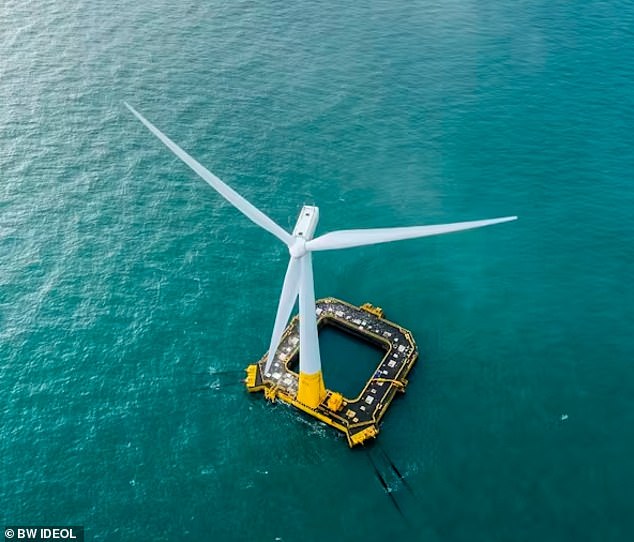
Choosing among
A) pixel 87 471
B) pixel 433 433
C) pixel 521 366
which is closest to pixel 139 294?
pixel 87 471

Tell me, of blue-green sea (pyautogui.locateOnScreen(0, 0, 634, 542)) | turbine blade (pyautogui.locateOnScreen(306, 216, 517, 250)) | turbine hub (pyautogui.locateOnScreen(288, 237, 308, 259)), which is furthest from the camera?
blue-green sea (pyautogui.locateOnScreen(0, 0, 634, 542))

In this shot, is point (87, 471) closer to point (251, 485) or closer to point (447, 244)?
point (251, 485)

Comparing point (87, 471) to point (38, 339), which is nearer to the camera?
point (87, 471)

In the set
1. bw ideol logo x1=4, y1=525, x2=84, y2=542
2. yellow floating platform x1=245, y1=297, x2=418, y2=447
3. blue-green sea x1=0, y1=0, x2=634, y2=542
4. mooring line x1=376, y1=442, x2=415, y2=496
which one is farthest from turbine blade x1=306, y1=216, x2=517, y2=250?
bw ideol logo x1=4, y1=525, x2=84, y2=542

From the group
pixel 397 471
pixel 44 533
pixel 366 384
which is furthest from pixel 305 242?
pixel 44 533

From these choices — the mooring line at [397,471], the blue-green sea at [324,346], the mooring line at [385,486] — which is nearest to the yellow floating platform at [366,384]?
the blue-green sea at [324,346]

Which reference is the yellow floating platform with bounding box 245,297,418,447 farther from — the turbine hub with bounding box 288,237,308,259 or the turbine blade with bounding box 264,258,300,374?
the turbine hub with bounding box 288,237,308,259

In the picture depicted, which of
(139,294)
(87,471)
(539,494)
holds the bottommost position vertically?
(539,494)
